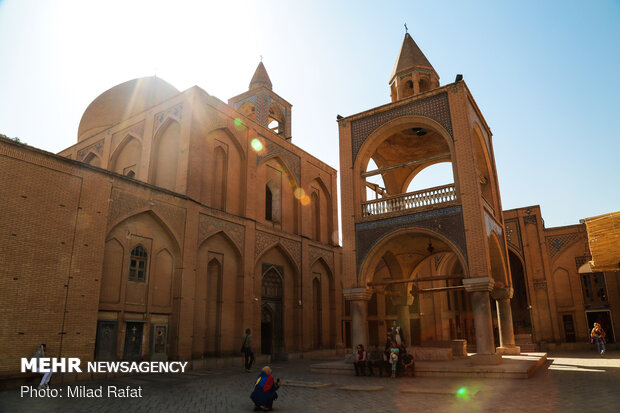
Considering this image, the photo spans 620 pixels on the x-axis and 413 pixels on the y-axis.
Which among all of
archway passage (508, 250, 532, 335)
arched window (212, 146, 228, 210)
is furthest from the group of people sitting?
archway passage (508, 250, 532, 335)

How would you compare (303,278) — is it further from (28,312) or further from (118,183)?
(28,312)

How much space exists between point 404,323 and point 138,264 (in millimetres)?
9812

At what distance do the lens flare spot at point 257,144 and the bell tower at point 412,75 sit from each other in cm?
656

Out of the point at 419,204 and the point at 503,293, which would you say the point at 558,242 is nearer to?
the point at 503,293

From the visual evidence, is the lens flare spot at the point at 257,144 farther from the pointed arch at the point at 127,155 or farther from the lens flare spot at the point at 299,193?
the pointed arch at the point at 127,155

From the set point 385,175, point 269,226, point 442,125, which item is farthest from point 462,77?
point 269,226

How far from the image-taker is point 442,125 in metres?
14.1

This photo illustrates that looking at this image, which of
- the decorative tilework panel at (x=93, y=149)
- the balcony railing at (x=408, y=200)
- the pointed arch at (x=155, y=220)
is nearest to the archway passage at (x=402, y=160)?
the balcony railing at (x=408, y=200)

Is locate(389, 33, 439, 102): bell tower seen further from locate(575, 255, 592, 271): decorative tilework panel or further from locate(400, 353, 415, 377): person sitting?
locate(575, 255, 592, 271): decorative tilework panel

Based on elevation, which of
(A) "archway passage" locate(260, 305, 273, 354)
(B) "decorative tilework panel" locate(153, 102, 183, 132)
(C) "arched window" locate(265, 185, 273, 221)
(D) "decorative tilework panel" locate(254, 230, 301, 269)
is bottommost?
(A) "archway passage" locate(260, 305, 273, 354)

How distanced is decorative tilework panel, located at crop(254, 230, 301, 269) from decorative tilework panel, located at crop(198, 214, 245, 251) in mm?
993

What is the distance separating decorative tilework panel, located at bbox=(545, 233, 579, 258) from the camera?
23.8 m

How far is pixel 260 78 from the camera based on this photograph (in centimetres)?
2472

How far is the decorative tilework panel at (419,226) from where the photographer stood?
12984 millimetres
